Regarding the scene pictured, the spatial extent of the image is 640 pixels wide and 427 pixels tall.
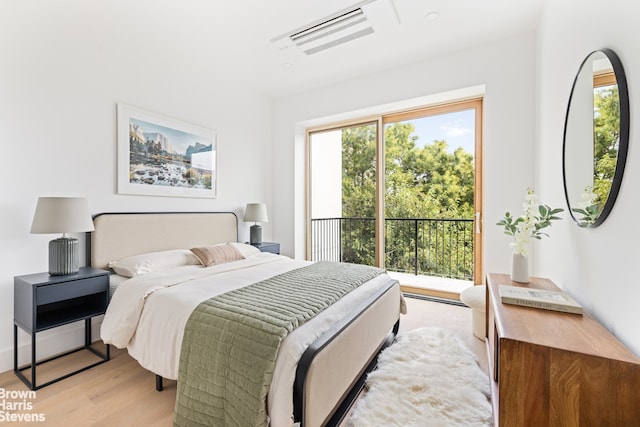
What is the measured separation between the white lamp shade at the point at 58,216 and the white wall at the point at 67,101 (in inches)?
11.9

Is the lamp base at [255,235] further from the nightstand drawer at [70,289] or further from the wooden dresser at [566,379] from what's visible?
the wooden dresser at [566,379]

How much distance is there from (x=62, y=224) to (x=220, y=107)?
2.29 meters

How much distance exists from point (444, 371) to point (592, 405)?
3.70 ft

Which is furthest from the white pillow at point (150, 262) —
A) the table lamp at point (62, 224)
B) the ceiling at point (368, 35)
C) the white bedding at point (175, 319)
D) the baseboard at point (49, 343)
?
the ceiling at point (368, 35)

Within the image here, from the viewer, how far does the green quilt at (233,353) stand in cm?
125

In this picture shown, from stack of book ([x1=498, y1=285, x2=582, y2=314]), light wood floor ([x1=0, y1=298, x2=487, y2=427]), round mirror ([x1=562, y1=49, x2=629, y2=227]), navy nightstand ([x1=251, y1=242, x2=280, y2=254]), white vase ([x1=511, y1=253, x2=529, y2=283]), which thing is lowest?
light wood floor ([x1=0, y1=298, x2=487, y2=427])

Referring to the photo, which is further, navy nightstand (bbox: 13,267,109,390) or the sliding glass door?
the sliding glass door

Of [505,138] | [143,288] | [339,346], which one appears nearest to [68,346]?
[143,288]

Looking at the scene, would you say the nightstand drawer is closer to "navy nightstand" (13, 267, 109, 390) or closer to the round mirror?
"navy nightstand" (13, 267, 109, 390)

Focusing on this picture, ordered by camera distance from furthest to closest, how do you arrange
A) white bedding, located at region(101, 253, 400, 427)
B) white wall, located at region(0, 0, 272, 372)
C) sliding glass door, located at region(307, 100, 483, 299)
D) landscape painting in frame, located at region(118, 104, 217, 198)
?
sliding glass door, located at region(307, 100, 483, 299) < landscape painting in frame, located at region(118, 104, 217, 198) < white wall, located at region(0, 0, 272, 372) < white bedding, located at region(101, 253, 400, 427)

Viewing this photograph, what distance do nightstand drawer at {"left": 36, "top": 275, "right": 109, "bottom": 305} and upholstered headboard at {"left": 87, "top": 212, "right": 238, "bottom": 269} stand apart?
0.38 meters

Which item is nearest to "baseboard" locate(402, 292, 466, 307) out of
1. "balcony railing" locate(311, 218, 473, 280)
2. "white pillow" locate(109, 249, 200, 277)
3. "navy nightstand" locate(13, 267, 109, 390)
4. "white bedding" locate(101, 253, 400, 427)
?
"balcony railing" locate(311, 218, 473, 280)

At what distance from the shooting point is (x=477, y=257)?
3.34 metres

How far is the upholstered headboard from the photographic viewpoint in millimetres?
2459
